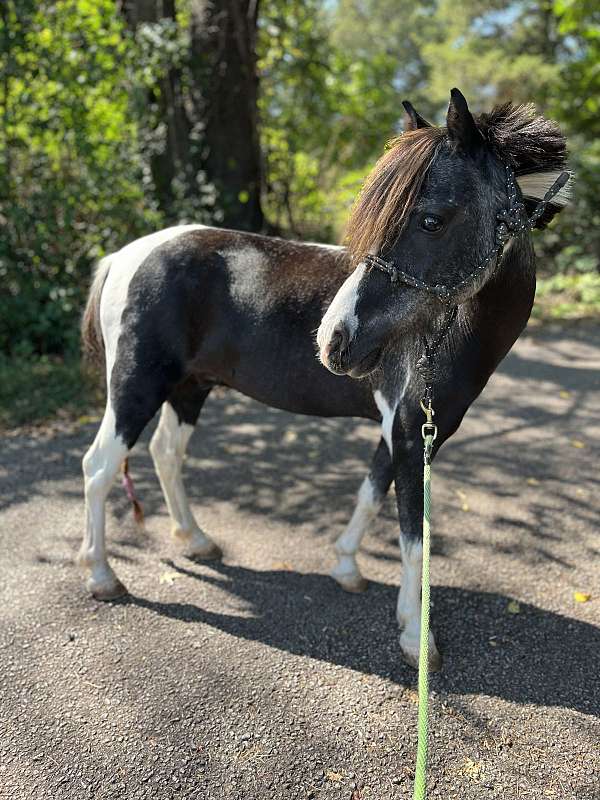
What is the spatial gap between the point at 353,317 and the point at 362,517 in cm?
151

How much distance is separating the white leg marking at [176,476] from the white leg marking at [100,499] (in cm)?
44

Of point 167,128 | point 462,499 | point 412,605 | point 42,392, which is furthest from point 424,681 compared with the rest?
point 167,128

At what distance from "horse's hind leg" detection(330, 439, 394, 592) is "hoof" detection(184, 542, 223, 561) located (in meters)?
0.71

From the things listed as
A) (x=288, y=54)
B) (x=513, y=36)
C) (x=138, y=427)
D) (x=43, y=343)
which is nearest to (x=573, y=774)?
(x=138, y=427)

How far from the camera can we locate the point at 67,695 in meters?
2.64

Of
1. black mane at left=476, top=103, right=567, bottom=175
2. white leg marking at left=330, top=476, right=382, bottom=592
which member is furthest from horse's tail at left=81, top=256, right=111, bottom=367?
black mane at left=476, top=103, right=567, bottom=175

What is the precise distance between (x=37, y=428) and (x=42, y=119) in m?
3.70

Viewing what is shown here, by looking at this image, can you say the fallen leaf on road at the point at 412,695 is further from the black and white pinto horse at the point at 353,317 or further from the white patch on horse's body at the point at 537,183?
the white patch on horse's body at the point at 537,183

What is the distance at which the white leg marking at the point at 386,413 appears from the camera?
2.77 m

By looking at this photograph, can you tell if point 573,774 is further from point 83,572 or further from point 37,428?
point 37,428

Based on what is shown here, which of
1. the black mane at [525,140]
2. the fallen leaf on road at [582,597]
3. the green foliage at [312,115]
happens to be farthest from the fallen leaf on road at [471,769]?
the green foliage at [312,115]

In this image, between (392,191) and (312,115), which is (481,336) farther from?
(312,115)

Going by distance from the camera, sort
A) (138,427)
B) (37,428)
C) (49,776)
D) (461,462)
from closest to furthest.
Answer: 1. (49,776)
2. (138,427)
3. (461,462)
4. (37,428)

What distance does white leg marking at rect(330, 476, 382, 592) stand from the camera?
10.9 feet
